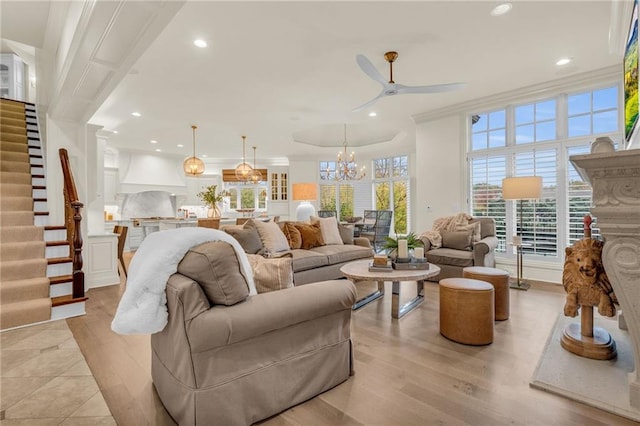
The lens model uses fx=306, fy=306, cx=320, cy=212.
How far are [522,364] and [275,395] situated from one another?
177cm

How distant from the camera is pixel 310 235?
4539 millimetres

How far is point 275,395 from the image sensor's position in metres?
1.67

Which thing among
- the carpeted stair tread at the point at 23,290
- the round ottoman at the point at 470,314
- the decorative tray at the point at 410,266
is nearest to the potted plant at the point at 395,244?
the decorative tray at the point at 410,266

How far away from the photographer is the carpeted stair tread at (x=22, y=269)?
333 centimetres

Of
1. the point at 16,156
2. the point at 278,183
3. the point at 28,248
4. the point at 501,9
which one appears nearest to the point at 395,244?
the point at 501,9

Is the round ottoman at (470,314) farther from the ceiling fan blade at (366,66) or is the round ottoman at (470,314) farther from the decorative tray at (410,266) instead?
the ceiling fan blade at (366,66)

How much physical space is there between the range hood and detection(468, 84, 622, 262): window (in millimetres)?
8166

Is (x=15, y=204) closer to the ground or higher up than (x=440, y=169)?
closer to the ground

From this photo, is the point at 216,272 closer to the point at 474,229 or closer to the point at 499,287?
the point at 499,287

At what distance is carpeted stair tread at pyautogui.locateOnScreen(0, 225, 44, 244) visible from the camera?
3627 millimetres

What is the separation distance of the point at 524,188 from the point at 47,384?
522 cm

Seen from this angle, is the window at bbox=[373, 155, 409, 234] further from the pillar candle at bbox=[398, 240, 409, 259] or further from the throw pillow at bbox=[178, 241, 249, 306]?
the throw pillow at bbox=[178, 241, 249, 306]

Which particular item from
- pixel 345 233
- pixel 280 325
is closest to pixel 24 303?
pixel 280 325

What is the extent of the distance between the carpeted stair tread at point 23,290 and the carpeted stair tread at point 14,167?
7.10ft
